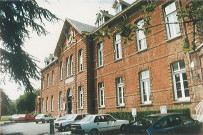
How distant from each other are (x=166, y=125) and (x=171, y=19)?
831 centimetres

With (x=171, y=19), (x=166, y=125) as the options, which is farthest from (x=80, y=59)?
(x=166, y=125)

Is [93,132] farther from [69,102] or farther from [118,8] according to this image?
[69,102]

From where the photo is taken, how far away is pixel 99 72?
63.7 feet

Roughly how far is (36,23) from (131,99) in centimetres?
971

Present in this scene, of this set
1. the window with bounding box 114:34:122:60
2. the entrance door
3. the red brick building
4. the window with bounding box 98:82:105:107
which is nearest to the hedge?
the red brick building

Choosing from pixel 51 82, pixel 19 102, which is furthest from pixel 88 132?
pixel 19 102

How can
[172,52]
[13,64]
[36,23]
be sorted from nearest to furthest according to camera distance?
1. [13,64]
2. [36,23]
3. [172,52]

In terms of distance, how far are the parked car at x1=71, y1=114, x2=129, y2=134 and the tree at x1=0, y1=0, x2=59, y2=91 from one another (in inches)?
168

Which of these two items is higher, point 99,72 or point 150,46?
point 150,46

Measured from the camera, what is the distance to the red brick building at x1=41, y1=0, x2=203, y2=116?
11625mm

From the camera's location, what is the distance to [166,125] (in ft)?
23.9

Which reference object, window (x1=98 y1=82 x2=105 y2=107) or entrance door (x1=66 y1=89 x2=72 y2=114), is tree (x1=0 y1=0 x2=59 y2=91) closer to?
window (x1=98 y1=82 x2=105 y2=107)

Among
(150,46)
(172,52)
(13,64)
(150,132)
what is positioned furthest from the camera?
(150,46)

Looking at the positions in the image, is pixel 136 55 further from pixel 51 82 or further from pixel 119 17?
pixel 51 82
